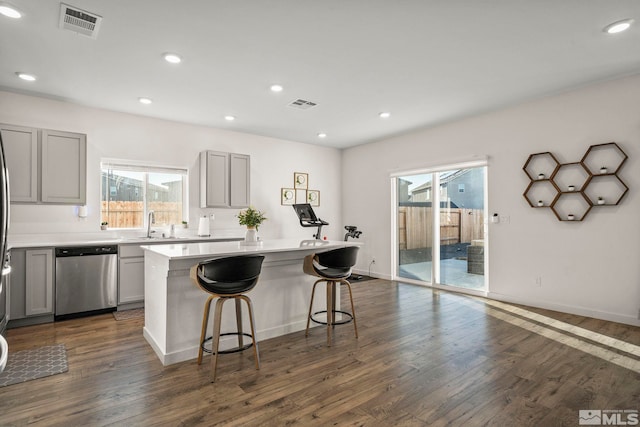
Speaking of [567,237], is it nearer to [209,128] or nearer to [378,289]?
[378,289]

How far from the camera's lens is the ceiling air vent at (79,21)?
2.64m

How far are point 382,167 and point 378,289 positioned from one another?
247 cm

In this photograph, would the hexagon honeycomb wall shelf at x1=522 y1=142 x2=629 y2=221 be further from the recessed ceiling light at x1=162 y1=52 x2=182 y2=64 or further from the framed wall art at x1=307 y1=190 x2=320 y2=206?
the recessed ceiling light at x1=162 y1=52 x2=182 y2=64

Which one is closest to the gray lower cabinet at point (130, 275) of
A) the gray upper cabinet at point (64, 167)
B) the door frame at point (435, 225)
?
the gray upper cabinet at point (64, 167)

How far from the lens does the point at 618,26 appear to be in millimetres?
2859

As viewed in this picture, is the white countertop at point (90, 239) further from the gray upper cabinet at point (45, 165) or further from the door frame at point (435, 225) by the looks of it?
the door frame at point (435, 225)

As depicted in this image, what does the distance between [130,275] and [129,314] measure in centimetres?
52

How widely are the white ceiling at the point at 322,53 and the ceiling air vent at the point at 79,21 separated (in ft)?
0.20

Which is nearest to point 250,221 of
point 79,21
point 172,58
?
point 172,58

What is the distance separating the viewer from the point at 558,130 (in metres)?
4.39

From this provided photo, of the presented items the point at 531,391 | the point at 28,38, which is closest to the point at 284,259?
the point at 531,391

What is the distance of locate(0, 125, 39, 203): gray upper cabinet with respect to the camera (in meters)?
4.05

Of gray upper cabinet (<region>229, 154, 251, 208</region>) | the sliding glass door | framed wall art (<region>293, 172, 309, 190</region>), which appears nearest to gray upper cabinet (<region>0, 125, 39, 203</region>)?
gray upper cabinet (<region>229, 154, 251, 208</region>)

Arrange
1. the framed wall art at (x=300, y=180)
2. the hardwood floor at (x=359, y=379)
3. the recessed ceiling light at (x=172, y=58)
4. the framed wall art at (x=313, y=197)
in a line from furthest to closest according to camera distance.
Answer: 1. the framed wall art at (x=313, y=197)
2. the framed wall art at (x=300, y=180)
3. the recessed ceiling light at (x=172, y=58)
4. the hardwood floor at (x=359, y=379)
